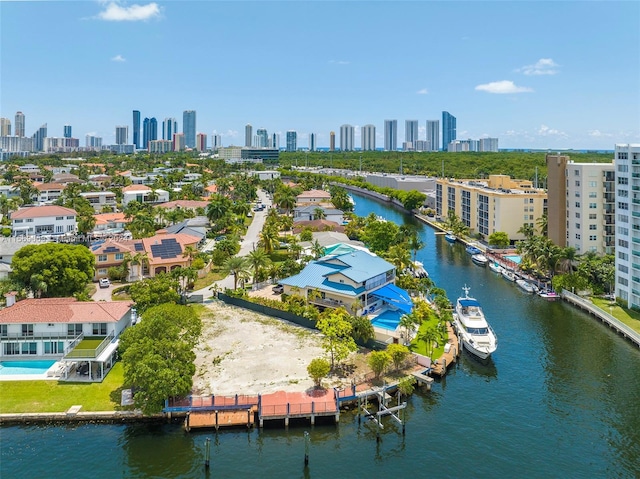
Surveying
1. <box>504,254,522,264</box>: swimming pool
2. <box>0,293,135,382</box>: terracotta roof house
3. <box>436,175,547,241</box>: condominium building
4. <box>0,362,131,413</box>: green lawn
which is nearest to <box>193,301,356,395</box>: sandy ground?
<box>0,362,131,413</box>: green lawn

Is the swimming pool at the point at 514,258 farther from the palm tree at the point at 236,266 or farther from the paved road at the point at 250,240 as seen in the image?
the palm tree at the point at 236,266

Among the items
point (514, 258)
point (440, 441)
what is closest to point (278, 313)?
point (440, 441)

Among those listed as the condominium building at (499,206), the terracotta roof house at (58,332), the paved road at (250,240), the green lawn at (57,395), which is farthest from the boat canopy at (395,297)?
the condominium building at (499,206)

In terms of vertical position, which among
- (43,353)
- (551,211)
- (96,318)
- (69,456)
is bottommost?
(69,456)

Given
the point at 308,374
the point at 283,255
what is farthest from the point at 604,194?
the point at 308,374

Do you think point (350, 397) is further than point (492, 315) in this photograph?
No

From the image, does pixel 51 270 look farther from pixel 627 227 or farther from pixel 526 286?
pixel 627 227

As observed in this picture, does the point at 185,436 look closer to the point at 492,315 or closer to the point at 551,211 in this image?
the point at 492,315

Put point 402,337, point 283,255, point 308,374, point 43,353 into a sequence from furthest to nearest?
point 283,255 → point 402,337 → point 43,353 → point 308,374
